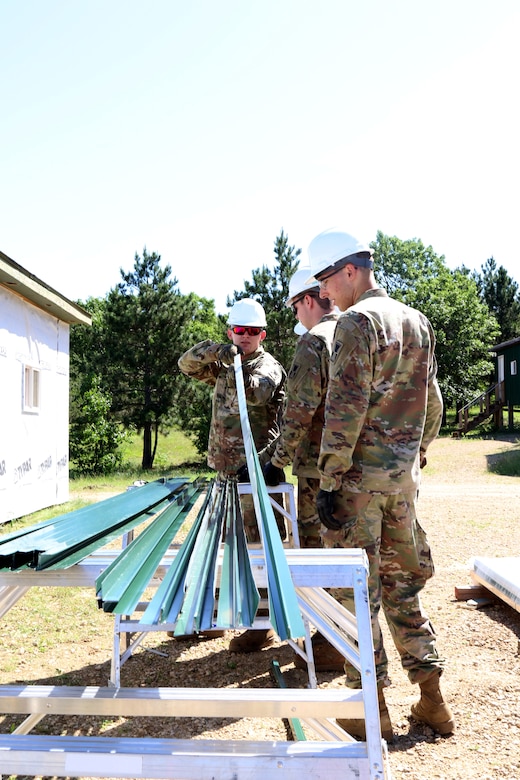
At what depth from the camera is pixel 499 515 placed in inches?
378

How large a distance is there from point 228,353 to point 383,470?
2023 millimetres

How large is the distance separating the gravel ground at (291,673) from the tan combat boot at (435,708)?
50mm

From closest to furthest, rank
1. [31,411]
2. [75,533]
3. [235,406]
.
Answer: [75,533] < [235,406] < [31,411]

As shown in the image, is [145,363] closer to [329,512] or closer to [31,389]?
[31,389]

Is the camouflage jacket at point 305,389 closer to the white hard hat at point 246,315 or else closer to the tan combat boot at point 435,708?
the white hard hat at point 246,315

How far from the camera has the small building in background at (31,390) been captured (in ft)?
30.6

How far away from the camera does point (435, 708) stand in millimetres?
2828

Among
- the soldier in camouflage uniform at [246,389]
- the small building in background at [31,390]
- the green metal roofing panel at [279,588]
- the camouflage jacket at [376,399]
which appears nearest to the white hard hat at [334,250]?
the camouflage jacket at [376,399]

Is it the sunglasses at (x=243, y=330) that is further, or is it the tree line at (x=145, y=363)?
the tree line at (x=145, y=363)

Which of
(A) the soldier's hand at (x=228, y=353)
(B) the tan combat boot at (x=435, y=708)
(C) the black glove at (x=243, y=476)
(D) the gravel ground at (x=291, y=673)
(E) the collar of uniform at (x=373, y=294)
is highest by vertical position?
(E) the collar of uniform at (x=373, y=294)

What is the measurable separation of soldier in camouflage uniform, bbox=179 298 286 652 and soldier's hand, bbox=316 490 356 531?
68.1 inches

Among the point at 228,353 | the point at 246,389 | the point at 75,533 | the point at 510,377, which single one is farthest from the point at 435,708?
the point at 510,377

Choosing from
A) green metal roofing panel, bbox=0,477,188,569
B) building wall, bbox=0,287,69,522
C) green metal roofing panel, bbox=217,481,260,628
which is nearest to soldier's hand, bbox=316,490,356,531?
green metal roofing panel, bbox=217,481,260,628

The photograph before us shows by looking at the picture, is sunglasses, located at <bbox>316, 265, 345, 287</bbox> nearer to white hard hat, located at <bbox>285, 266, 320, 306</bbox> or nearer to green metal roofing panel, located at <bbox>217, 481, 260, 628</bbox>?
white hard hat, located at <bbox>285, 266, 320, 306</bbox>
